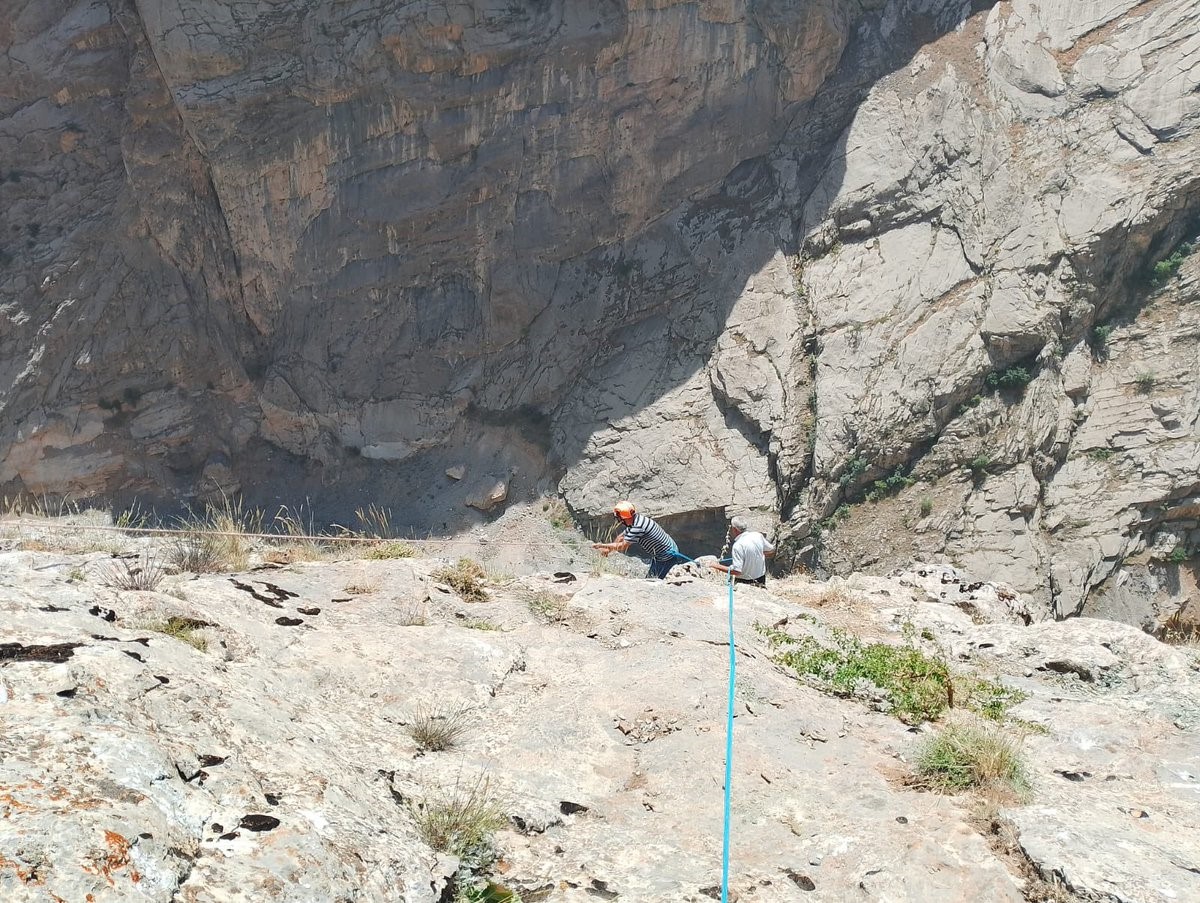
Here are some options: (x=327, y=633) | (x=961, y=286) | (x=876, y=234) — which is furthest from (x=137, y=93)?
(x=327, y=633)

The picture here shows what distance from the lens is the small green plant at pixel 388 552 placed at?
7.56 meters

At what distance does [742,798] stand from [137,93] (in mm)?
19642

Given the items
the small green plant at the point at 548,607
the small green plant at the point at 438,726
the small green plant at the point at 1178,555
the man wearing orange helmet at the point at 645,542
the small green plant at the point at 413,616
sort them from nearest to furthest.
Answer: the small green plant at the point at 438,726 → the small green plant at the point at 413,616 → the small green plant at the point at 548,607 → the man wearing orange helmet at the point at 645,542 → the small green plant at the point at 1178,555

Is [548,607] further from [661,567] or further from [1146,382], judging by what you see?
[1146,382]

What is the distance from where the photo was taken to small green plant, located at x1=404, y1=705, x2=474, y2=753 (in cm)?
442

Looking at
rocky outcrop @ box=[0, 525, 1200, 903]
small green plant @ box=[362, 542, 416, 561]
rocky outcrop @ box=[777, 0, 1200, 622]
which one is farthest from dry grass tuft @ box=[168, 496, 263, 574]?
rocky outcrop @ box=[777, 0, 1200, 622]

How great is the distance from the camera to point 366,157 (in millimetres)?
19234

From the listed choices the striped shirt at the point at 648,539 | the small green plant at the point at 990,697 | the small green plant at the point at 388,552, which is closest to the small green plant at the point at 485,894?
the small green plant at the point at 990,697

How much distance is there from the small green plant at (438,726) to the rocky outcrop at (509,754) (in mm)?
49

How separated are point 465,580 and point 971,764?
3654 millimetres

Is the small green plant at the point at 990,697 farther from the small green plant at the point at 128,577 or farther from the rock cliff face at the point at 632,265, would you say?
the rock cliff face at the point at 632,265

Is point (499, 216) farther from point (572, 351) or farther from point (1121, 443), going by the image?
point (1121, 443)

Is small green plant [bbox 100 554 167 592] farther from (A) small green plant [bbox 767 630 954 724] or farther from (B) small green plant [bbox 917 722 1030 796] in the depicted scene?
(B) small green plant [bbox 917 722 1030 796]

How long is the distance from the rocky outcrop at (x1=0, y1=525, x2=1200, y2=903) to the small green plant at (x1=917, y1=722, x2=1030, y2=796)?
102 millimetres
